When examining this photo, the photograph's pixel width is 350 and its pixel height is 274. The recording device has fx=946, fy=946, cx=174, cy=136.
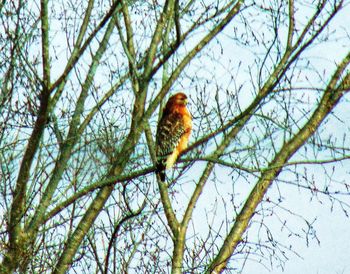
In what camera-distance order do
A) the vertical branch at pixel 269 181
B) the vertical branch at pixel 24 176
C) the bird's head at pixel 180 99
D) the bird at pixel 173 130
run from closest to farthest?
the vertical branch at pixel 24 176 < the bird at pixel 173 130 < the bird's head at pixel 180 99 < the vertical branch at pixel 269 181

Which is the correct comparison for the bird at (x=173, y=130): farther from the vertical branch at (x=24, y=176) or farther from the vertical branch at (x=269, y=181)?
the vertical branch at (x=24, y=176)

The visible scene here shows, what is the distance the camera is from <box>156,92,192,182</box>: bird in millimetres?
11633

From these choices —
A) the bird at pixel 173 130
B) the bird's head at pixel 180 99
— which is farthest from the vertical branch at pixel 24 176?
the bird's head at pixel 180 99

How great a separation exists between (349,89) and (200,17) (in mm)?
2135

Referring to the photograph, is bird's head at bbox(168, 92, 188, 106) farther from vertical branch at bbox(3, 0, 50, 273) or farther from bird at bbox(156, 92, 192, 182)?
vertical branch at bbox(3, 0, 50, 273)

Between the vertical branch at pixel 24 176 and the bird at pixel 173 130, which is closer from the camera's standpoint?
the vertical branch at pixel 24 176

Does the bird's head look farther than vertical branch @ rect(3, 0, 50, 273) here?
Yes

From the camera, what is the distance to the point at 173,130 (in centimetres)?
1192

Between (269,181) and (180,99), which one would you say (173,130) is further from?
(269,181)

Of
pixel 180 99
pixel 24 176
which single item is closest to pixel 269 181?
pixel 180 99

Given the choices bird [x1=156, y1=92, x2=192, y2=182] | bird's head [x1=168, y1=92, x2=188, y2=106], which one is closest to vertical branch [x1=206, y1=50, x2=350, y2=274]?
bird [x1=156, y1=92, x2=192, y2=182]

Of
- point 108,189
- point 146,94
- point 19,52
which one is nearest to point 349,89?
point 146,94

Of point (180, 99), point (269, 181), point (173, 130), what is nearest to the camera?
point (173, 130)

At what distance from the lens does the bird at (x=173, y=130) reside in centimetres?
1163
